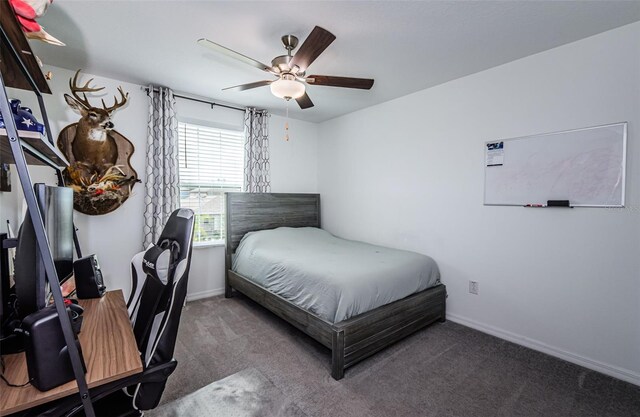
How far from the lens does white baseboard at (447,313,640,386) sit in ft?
6.78

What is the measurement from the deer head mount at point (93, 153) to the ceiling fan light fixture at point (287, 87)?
183 cm

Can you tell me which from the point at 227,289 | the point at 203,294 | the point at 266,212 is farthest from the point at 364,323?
the point at 203,294

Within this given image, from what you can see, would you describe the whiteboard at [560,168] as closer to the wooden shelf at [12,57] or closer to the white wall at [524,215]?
the white wall at [524,215]

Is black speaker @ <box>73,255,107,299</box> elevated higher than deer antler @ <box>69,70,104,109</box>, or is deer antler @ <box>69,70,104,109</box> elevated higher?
deer antler @ <box>69,70,104,109</box>

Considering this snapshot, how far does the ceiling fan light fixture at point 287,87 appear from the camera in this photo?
7.04ft

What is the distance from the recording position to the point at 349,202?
13.9ft

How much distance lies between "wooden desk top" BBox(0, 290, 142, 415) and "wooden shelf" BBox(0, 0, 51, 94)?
47.3 inches

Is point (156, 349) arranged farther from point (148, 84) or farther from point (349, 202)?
point (349, 202)

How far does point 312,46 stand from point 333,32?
0.37 meters

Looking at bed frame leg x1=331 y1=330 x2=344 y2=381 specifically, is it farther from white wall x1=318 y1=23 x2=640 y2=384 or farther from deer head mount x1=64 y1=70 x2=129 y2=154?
deer head mount x1=64 y1=70 x2=129 y2=154

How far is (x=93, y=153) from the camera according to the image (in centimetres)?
289

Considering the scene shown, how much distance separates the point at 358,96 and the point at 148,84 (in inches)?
94.2

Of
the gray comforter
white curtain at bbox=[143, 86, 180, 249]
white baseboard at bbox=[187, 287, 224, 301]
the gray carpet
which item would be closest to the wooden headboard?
the gray comforter

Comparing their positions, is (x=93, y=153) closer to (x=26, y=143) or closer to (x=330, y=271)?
(x=26, y=143)
